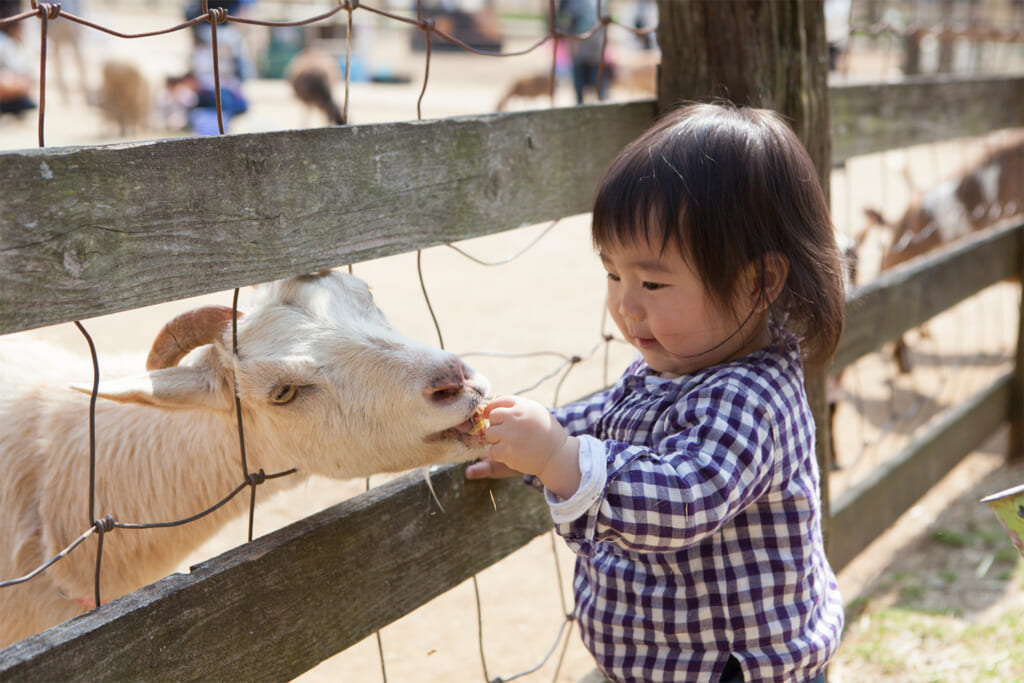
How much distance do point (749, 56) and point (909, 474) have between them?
218cm

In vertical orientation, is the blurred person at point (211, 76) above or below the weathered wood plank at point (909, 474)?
above

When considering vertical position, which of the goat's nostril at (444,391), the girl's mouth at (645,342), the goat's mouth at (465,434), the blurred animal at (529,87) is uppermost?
the blurred animal at (529,87)

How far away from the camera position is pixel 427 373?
1824 mm

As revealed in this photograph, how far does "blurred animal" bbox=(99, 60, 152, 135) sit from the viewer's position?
15141mm

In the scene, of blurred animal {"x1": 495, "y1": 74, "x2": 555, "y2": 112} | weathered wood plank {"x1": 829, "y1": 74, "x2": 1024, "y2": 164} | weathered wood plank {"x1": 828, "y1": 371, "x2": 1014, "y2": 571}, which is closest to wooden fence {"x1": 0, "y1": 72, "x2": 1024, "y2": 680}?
weathered wood plank {"x1": 829, "y1": 74, "x2": 1024, "y2": 164}

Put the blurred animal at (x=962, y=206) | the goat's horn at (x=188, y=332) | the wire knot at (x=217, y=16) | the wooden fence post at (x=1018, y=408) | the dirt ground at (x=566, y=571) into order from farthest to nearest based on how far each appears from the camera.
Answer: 1. the blurred animal at (x=962, y=206)
2. the wooden fence post at (x=1018, y=408)
3. the dirt ground at (x=566, y=571)
4. the goat's horn at (x=188, y=332)
5. the wire knot at (x=217, y=16)

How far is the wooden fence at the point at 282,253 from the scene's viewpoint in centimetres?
122

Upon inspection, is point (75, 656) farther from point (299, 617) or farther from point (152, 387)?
point (152, 387)

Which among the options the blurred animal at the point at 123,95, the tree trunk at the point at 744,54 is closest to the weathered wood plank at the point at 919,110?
the tree trunk at the point at 744,54

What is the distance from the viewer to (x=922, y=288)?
3467mm

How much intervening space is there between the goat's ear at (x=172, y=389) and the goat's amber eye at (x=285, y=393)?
4.6 inches

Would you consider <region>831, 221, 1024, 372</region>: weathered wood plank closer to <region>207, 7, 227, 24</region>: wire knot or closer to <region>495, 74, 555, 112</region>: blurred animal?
<region>207, 7, 227, 24</region>: wire knot

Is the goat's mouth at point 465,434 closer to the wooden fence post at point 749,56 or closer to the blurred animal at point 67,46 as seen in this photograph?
the wooden fence post at point 749,56

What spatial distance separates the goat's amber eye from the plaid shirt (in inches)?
24.8
